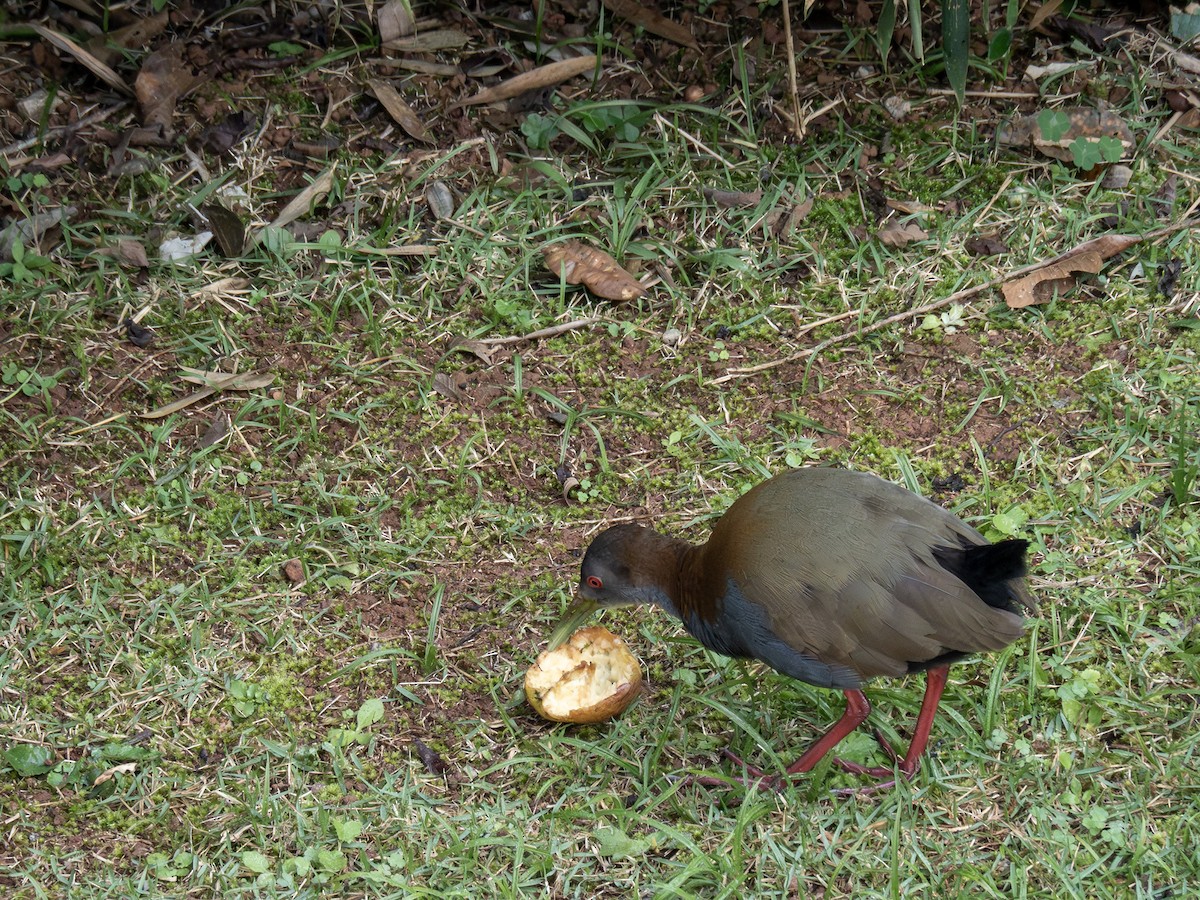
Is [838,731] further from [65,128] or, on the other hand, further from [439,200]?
[65,128]

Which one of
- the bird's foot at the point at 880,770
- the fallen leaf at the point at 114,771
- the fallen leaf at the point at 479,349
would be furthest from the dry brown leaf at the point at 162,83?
the bird's foot at the point at 880,770

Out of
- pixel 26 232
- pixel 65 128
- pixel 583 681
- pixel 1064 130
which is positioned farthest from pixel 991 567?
pixel 65 128

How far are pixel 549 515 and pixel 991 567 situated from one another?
5.84 ft

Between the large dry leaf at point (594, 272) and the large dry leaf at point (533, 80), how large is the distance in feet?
3.38

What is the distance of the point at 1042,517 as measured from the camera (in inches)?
182

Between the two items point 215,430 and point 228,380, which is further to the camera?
point 228,380

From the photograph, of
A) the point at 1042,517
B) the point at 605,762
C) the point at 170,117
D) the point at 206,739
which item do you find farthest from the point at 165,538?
the point at 1042,517

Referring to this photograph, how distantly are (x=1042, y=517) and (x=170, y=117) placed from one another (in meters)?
4.35

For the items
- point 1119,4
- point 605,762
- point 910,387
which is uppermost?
point 1119,4

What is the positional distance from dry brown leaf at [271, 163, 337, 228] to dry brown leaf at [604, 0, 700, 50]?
1700mm

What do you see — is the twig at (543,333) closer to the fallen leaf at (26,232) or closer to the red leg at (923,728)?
the fallen leaf at (26,232)

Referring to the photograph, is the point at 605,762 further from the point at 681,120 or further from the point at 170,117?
the point at 170,117

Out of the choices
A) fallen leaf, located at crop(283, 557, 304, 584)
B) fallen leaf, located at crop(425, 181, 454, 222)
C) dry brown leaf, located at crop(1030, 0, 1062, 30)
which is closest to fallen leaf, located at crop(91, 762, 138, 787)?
fallen leaf, located at crop(283, 557, 304, 584)

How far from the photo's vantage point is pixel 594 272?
5488 millimetres
